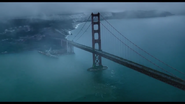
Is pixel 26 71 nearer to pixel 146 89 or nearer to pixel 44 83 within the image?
pixel 44 83

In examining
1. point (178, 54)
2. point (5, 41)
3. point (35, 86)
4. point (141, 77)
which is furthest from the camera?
point (5, 41)

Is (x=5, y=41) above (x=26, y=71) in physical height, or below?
above

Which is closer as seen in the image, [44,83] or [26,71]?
[44,83]

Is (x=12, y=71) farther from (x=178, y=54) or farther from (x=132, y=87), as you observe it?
(x=178, y=54)

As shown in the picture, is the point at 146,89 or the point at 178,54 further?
the point at 178,54

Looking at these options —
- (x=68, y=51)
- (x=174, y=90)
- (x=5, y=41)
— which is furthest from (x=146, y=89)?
(x=5, y=41)

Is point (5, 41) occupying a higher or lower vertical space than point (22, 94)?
higher

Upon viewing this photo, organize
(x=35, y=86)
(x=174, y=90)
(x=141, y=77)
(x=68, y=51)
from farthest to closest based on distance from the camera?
(x=68, y=51)
(x=141, y=77)
(x=35, y=86)
(x=174, y=90)

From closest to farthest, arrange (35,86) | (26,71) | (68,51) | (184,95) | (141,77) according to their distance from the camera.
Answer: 1. (184,95)
2. (35,86)
3. (141,77)
4. (26,71)
5. (68,51)

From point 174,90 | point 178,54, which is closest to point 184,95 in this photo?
point 174,90
